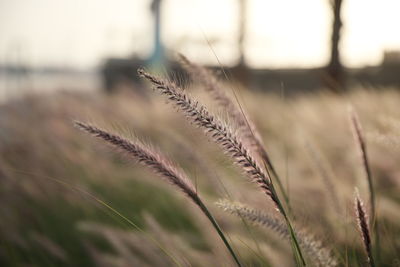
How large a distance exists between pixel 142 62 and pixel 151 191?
10584 mm

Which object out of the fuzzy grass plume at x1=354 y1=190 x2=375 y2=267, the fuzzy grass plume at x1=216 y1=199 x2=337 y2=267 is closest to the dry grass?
the fuzzy grass plume at x1=216 y1=199 x2=337 y2=267

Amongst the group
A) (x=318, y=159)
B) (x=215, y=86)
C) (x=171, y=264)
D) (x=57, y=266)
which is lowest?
(x=57, y=266)

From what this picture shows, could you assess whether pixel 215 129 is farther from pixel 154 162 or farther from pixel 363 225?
pixel 363 225

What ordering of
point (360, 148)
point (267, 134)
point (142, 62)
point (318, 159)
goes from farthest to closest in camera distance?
point (142, 62) < point (267, 134) < point (318, 159) < point (360, 148)

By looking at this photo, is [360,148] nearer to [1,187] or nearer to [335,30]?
[1,187]

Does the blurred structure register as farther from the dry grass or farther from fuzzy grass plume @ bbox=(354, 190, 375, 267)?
fuzzy grass plume @ bbox=(354, 190, 375, 267)

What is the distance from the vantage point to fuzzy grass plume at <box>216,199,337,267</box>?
950 mm

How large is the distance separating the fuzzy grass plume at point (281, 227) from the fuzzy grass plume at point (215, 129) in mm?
138

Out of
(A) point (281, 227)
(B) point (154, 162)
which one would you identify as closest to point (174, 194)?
(A) point (281, 227)

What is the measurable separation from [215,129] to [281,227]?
14.0 inches

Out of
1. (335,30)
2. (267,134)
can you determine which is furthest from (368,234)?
(335,30)

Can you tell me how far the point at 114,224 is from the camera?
2584mm

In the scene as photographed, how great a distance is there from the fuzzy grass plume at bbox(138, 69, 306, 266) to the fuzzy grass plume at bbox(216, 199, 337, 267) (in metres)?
0.14

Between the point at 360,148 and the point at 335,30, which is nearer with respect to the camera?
the point at 360,148
